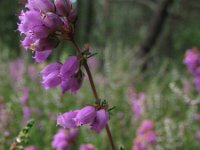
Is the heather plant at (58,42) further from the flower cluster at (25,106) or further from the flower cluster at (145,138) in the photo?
the flower cluster at (25,106)

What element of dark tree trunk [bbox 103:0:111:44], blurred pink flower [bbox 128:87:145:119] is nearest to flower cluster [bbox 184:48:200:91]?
blurred pink flower [bbox 128:87:145:119]

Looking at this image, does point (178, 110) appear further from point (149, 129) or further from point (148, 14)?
point (148, 14)

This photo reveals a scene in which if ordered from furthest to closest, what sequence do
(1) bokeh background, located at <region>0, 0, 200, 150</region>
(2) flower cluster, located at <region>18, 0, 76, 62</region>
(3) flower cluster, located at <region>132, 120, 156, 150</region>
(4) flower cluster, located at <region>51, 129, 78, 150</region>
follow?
(1) bokeh background, located at <region>0, 0, 200, 150</region>, (3) flower cluster, located at <region>132, 120, 156, 150</region>, (4) flower cluster, located at <region>51, 129, 78, 150</region>, (2) flower cluster, located at <region>18, 0, 76, 62</region>

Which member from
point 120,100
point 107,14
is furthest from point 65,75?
point 107,14

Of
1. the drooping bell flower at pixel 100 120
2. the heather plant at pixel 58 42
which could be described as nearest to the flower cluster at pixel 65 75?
the heather plant at pixel 58 42

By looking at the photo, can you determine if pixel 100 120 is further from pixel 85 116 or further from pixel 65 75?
pixel 65 75

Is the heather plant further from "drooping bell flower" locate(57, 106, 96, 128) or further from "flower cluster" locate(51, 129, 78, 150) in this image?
"flower cluster" locate(51, 129, 78, 150)

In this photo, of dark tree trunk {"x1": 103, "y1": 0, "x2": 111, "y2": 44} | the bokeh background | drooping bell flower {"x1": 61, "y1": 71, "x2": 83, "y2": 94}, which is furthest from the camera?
dark tree trunk {"x1": 103, "y1": 0, "x2": 111, "y2": 44}

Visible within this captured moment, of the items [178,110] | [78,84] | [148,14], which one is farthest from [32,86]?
[148,14]
